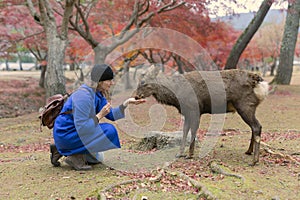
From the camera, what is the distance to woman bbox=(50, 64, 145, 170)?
14.3ft

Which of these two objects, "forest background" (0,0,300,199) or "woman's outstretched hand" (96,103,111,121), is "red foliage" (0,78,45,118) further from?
"woman's outstretched hand" (96,103,111,121)

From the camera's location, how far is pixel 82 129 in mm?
4348

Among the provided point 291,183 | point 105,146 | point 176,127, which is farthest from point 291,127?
point 105,146

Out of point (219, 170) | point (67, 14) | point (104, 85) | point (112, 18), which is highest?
point (112, 18)

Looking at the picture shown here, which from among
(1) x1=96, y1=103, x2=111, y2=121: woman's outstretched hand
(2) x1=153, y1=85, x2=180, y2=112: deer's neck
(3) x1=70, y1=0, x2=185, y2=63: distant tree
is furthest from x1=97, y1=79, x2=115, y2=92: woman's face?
(3) x1=70, y1=0, x2=185, y2=63: distant tree

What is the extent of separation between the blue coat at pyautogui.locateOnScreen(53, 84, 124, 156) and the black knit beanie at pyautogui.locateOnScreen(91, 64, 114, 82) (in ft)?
0.53

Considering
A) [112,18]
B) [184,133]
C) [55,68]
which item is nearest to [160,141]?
[184,133]

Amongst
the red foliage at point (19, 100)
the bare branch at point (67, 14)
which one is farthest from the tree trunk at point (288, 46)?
the red foliage at point (19, 100)

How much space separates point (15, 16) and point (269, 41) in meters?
31.2

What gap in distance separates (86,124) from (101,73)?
2.14 ft

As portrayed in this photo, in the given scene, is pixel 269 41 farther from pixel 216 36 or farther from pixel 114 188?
pixel 114 188

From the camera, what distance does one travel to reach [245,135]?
24.4 ft

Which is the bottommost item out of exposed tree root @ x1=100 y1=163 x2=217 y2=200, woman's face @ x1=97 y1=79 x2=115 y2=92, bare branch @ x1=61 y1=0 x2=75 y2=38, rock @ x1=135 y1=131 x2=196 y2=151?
rock @ x1=135 y1=131 x2=196 y2=151

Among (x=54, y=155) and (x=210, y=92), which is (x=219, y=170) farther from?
(x=54, y=155)
